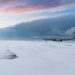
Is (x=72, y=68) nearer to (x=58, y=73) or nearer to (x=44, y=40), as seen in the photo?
(x=58, y=73)

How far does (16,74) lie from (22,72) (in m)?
0.31

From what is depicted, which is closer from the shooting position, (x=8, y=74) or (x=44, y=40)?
(x=8, y=74)

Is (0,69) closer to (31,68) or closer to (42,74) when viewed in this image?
(31,68)

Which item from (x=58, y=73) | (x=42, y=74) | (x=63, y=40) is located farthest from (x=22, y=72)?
(x=63, y=40)

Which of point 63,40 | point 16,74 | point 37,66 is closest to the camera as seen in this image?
point 16,74

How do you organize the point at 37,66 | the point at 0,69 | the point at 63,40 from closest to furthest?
1. the point at 0,69
2. the point at 37,66
3. the point at 63,40

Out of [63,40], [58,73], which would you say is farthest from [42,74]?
[63,40]

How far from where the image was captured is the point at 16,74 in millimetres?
5789

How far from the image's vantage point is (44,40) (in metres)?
20.4

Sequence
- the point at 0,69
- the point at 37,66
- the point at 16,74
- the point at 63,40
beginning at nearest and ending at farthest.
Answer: the point at 16,74, the point at 0,69, the point at 37,66, the point at 63,40

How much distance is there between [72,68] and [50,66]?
2.83 feet

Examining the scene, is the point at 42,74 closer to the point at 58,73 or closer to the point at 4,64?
the point at 58,73

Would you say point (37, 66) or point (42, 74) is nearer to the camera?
point (42, 74)

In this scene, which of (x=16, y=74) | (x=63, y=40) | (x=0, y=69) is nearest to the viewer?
(x=16, y=74)
